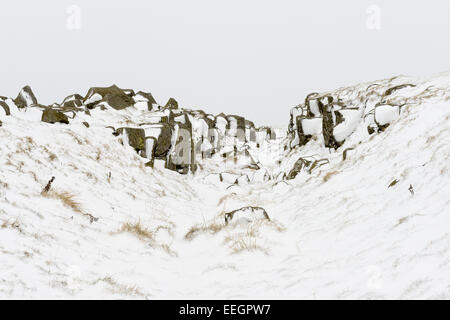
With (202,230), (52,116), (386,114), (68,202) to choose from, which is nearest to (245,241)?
(202,230)

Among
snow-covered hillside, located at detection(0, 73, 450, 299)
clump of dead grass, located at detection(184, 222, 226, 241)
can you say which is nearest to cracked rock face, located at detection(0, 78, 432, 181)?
Answer: snow-covered hillside, located at detection(0, 73, 450, 299)

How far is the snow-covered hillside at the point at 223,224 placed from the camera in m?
3.54

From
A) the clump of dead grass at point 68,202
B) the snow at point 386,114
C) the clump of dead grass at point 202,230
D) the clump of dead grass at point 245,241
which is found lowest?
the clump of dead grass at point 202,230

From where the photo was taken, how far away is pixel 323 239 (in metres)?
5.73

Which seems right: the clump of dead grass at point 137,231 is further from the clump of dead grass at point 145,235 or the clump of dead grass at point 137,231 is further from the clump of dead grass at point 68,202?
the clump of dead grass at point 68,202

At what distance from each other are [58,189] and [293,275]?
18.1 feet

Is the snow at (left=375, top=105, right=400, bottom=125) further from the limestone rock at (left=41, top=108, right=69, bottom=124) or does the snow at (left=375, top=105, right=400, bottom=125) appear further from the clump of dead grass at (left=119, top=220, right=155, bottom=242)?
the limestone rock at (left=41, top=108, right=69, bottom=124)

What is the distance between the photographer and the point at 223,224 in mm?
7273

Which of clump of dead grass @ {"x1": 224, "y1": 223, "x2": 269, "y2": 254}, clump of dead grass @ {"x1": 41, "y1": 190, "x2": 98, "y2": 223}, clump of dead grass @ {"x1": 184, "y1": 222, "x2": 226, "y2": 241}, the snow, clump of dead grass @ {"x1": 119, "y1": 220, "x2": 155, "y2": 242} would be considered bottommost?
clump of dead grass @ {"x1": 184, "y1": 222, "x2": 226, "y2": 241}

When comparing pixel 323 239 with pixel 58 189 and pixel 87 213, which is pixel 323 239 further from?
pixel 58 189

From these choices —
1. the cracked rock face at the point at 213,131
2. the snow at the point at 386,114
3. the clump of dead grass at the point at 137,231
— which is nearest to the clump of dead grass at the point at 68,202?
the clump of dead grass at the point at 137,231

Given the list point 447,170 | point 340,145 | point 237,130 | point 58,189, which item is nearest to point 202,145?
point 237,130

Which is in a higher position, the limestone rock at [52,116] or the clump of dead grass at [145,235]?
the limestone rock at [52,116]

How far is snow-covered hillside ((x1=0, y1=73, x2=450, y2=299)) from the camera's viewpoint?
3.54 meters
